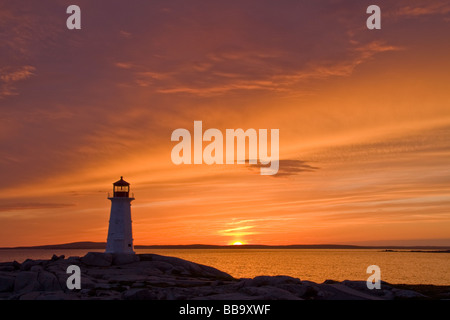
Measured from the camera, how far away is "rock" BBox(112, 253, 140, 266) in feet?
187

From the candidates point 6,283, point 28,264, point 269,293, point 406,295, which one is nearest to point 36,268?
point 28,264

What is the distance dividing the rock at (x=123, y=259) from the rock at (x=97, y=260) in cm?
70

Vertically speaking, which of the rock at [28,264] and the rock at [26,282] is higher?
the rock at [28,264]

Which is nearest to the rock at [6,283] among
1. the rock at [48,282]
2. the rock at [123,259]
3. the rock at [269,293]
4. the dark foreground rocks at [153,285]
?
the dark foreground rocks at [153,285]

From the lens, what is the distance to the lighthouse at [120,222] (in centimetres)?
6034

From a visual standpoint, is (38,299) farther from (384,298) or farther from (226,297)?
(384,298)

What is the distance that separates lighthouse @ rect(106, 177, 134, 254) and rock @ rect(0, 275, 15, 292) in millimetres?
16273

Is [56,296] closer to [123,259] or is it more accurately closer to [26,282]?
[26,282]

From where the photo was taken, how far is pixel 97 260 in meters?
55.7

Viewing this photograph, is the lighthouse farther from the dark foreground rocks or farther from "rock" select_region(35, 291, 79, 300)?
"rock" select_region(35, 291, 79, 300)

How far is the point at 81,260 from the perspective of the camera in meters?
55.5

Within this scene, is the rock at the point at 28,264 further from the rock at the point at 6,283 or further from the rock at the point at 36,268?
the rock at the point at 6,283
